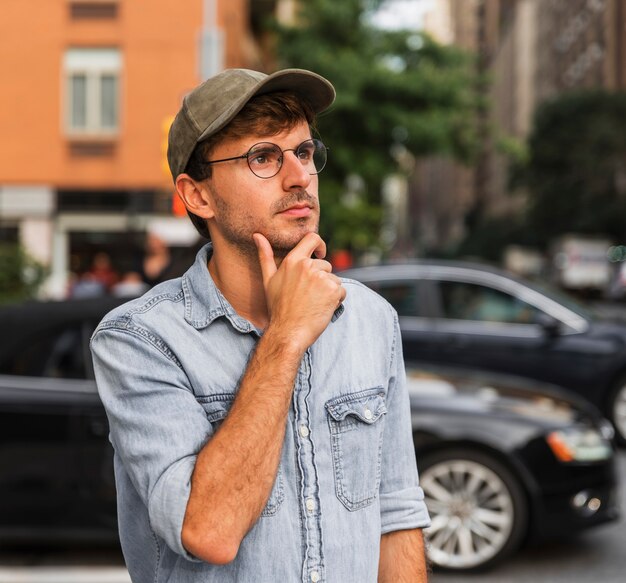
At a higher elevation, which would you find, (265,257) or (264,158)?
(264,158)

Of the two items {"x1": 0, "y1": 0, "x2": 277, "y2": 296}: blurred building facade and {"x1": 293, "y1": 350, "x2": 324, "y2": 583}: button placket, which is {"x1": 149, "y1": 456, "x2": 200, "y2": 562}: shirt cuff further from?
{"x1": 0, "y1": 0, "x2": 277, "y2": 296}: blurred building facade

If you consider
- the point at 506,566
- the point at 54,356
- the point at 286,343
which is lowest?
the point at 506,566

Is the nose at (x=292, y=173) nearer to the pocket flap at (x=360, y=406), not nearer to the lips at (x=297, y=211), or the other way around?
the lips at (x=297, y=211)

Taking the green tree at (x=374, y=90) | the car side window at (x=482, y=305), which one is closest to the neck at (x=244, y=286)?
the car side window at (x=482, y=305)

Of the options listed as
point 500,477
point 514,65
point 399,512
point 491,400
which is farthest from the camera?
point 514,65

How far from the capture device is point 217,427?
1718mm

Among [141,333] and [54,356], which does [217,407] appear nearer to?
[141,333]

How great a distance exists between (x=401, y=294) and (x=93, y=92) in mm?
17030

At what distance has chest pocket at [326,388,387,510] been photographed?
1.77 meters

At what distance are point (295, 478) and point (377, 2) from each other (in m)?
25.9

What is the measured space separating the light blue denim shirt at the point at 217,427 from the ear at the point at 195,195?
103mm

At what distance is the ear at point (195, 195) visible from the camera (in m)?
1.90

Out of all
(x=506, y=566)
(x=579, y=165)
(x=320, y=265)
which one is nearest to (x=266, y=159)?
(x=320, y=265)

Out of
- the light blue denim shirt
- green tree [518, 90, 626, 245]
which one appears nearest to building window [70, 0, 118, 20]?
the light blue denim shirt
